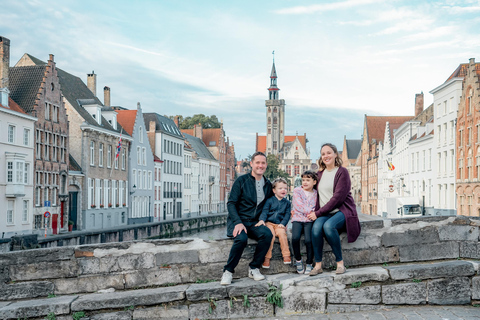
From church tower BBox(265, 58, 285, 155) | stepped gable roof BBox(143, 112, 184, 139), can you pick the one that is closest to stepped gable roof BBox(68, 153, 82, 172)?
stepped gable roof BBox(143, 112, 184, 139)

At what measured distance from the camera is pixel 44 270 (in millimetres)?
7719

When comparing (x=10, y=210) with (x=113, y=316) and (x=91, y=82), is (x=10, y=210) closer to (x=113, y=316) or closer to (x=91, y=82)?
(x=91, y=82)

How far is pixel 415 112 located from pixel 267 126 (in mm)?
78453

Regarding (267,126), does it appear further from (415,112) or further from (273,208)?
(273,208)

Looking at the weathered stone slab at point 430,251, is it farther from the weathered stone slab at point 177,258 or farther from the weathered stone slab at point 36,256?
the weathered stone slab at point 36,256

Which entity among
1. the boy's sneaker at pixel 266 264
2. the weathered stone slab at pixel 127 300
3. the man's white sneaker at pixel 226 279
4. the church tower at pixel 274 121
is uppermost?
the church tower at pixel 274 121

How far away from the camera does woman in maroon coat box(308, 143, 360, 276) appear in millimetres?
7465

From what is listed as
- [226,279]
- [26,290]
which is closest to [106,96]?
[26,290]

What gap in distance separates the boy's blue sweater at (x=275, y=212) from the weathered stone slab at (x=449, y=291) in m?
1.99

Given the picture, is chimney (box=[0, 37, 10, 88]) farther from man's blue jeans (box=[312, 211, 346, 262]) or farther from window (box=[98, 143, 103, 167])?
man's blue jeans (box=[312, 211, 346, 262])

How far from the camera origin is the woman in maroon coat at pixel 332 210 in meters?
7.46

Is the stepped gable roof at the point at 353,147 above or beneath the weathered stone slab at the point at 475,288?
above

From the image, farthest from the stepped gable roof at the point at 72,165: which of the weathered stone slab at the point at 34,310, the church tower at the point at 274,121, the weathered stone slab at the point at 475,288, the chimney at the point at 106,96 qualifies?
the church tower at the point at 274,121

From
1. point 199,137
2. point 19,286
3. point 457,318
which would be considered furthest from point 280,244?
point 199,137
